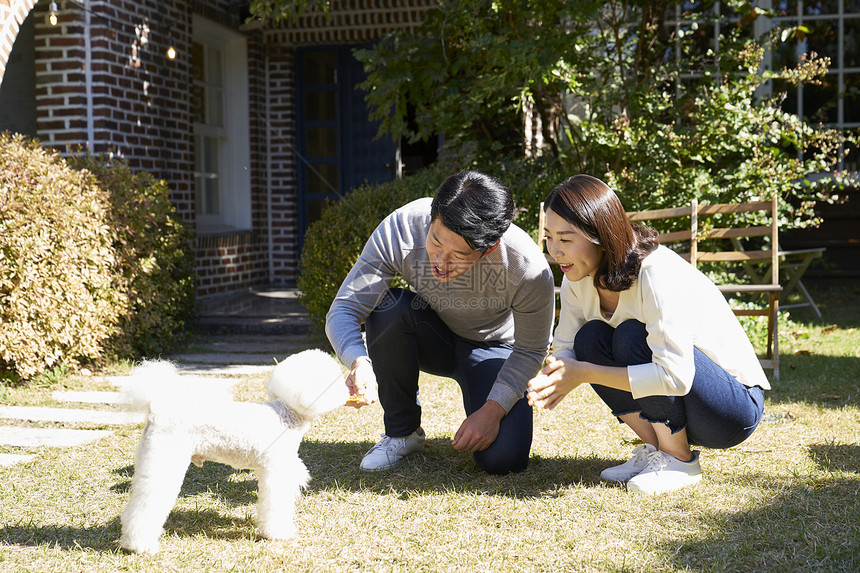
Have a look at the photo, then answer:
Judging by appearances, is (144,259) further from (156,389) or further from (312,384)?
(312,384)

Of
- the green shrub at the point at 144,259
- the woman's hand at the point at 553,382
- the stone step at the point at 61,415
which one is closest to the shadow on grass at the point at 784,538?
the woman's hand at the point at 553,382

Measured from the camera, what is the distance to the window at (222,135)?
25.8 feet

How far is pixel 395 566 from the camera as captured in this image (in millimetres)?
2176

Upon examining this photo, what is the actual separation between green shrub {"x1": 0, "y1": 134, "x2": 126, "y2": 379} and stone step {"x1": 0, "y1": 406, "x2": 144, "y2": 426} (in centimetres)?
45

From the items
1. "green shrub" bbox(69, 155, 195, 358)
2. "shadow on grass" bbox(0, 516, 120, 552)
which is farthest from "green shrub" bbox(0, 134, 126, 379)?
"shadow on grass" bbox(0, 516, 120, 552)

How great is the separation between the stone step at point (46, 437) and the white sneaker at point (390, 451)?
1.34 m

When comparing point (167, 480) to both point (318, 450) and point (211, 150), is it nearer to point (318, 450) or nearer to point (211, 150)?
point (318, 450)

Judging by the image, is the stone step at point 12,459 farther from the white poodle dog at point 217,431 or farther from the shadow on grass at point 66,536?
the white poodle dog at point 217,431

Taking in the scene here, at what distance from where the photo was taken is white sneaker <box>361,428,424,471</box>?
302 cm

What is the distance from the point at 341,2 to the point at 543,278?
5751mm

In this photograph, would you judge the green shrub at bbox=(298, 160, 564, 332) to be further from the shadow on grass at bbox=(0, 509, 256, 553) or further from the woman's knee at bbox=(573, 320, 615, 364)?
the shadow on grass at bbox=(0, 509, 256, 553)

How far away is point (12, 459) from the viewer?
10.5 feet

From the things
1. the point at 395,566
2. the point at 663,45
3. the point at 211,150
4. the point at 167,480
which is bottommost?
the point at 395,566

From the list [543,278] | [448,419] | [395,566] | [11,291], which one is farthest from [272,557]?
[11,291]
